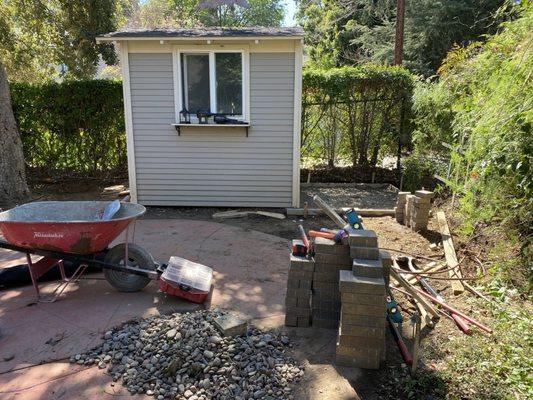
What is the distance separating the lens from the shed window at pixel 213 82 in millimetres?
7047

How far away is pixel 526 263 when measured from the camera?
388 centimetres

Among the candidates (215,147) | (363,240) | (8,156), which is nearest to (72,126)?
(8,156)

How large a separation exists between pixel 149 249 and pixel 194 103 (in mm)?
2979

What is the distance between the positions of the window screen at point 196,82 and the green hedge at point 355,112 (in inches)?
93.6

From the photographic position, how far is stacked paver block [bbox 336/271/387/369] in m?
2.90

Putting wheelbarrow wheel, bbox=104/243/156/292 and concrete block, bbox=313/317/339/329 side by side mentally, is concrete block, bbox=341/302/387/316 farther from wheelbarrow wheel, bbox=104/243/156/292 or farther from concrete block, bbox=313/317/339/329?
wheelbarrow wheel, bbox=104/243/156/292

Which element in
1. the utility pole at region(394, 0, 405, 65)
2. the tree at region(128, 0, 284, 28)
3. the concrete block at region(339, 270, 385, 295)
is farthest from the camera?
the tree at region(128, 0, 284, 28)

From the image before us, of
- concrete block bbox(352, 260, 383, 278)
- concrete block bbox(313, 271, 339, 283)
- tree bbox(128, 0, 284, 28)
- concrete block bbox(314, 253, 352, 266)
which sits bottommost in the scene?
concrete block bbox(313, 271, 339, 283)

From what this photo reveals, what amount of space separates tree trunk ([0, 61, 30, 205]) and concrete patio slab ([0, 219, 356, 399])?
2947 millimetres

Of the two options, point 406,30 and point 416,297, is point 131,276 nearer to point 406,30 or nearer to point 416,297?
point 416,297

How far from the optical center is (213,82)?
23.2 ft

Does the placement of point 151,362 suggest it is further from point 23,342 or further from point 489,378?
point 489,378

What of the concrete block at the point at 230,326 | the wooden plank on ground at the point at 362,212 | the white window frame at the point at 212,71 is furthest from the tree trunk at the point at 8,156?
the concrete block at the point at 230,326

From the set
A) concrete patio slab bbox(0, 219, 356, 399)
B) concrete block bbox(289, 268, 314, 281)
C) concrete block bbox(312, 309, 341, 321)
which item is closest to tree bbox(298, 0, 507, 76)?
concrete patio slab bbox(0, 219, 356, 399)
